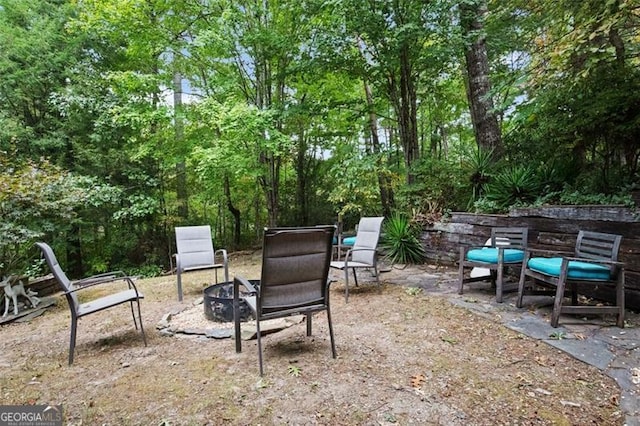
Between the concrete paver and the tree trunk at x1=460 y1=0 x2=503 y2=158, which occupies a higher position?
the tree trunk at x1=460 y1=0 x2=503 y2=158

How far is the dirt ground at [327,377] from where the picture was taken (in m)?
1.83

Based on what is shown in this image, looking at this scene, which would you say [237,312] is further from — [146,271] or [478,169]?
[146,271]

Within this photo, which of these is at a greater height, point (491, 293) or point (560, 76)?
point (560, 76)

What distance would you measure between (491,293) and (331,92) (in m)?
5.53

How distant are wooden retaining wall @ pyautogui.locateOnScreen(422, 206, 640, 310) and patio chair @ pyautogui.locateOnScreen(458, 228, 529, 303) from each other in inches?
13.7

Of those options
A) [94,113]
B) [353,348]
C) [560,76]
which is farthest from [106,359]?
[94,113]

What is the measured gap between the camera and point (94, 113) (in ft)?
26.7

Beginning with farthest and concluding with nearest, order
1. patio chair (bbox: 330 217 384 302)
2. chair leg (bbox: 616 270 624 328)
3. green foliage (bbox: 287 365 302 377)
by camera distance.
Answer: patio chair (bbox: 330 217 384 302)
chair leg (bbox: 616 270 624 328)
green foliage (bbox: 287 365 302 377)

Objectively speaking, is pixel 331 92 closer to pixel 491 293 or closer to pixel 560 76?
pixel 560 76

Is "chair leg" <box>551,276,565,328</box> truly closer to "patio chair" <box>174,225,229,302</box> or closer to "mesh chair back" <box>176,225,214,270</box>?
"patio chair" <box>174,225,229,302</box>

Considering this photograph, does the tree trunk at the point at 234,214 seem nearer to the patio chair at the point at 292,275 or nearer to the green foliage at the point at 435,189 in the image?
the green foliage at the point at 435,189

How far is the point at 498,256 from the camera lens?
11.8 ft

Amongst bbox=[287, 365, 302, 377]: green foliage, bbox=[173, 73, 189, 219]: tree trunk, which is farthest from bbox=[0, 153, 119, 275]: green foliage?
bbox=[287, 365, 302, 377]: green foliage

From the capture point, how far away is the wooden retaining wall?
323cm
